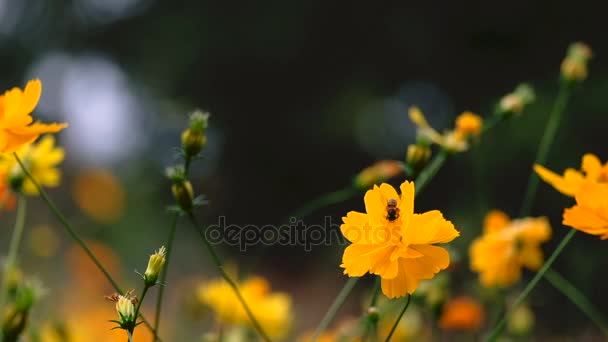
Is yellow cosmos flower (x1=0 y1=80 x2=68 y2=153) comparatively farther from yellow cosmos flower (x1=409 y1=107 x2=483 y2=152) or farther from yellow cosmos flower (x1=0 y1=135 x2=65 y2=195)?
yellow cosmos flower (x1=409 y1=107 x2=483 y2=152)

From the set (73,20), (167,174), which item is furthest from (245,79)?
(167,174)

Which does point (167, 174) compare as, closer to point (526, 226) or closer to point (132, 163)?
point (526, 226)

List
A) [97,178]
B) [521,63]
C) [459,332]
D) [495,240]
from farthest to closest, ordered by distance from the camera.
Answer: [521,63]
[97,178]
[459,332]
[495,240]

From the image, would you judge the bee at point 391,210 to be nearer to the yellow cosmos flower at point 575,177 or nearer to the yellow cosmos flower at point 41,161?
the yellow cosmos flower at point 575,177

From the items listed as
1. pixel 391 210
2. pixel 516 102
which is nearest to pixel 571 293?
pixel 516 102

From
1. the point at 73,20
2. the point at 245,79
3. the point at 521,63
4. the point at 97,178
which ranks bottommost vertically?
the point at 97,178

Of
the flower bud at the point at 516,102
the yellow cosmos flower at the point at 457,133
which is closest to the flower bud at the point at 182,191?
the yellow cosmos flower at the point at 457,133

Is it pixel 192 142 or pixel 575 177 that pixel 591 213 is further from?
pixel 192 142
